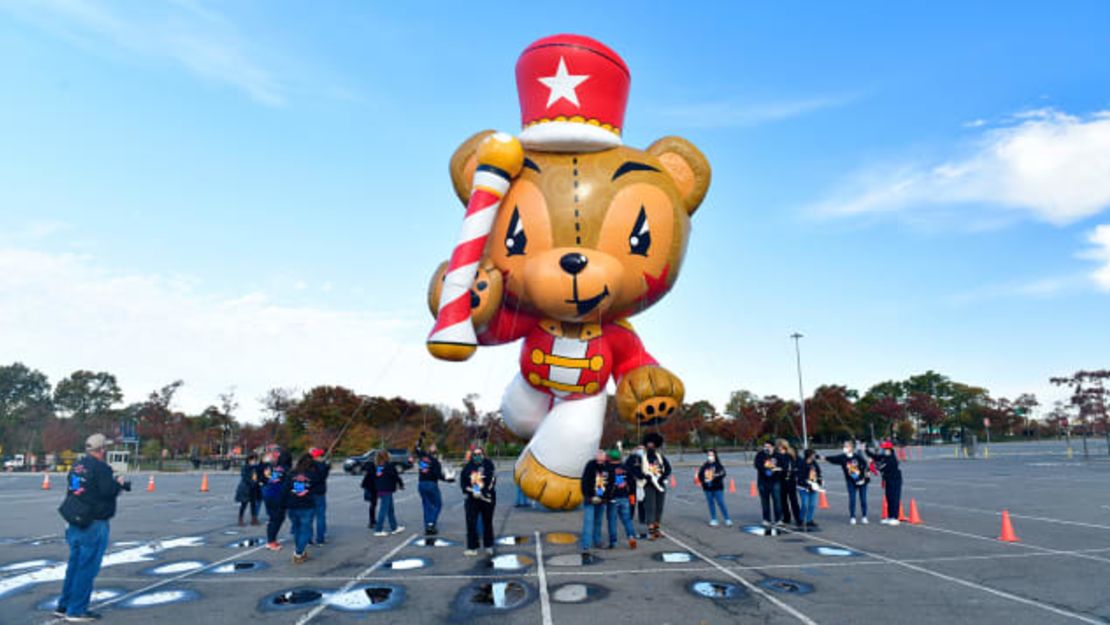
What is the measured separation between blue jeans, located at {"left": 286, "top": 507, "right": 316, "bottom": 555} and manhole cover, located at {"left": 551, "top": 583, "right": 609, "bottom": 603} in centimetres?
363

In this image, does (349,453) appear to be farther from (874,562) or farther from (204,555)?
(874,562)

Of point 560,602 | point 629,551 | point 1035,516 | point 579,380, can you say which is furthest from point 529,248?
point 1035,516

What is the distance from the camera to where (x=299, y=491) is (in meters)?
8.12

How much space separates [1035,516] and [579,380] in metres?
8.40

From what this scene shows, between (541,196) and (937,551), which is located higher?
(541,196)

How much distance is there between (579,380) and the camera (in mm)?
11242

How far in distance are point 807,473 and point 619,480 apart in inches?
135

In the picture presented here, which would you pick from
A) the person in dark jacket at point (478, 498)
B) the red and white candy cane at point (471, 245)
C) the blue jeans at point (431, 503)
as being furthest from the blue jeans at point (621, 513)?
the red and white candy cane at point (471, 245)

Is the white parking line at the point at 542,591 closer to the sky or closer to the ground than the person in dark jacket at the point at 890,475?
closer to the ground

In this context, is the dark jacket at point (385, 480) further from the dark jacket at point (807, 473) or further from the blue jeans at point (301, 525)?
the dark jacket at point (807, 473)

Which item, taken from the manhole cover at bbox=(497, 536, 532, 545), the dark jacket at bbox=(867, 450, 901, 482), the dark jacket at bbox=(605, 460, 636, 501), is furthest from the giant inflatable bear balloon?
the dark jacket at bbox=(867, 450, 901, 482)

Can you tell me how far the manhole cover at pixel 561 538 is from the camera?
8875 millimetres

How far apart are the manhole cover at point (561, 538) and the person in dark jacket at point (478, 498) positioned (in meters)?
Answer: 1.13

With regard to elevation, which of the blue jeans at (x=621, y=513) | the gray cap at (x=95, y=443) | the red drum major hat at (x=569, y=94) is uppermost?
the red drum major hat at (x=569, y=94)
